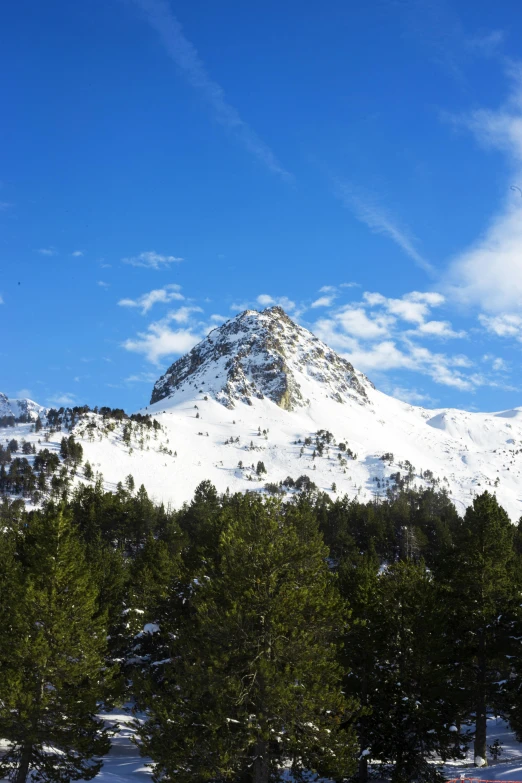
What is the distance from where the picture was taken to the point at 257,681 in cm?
1639

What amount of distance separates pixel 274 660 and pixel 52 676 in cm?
839

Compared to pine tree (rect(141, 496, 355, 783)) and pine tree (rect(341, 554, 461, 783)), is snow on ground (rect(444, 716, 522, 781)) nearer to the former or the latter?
pine tree (rect(341, 554, 461, 783))

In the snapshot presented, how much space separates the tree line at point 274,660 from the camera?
639 inches

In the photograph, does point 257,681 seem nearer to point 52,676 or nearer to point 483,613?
point 52,676

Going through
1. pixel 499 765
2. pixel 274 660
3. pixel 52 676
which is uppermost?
pixel 274 660

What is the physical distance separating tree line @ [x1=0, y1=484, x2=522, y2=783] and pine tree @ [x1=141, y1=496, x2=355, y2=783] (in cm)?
6

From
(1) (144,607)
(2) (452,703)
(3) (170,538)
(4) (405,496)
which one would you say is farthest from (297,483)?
(2) (452,703)

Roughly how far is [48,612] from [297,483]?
178 metres

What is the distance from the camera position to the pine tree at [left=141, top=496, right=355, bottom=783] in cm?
1578

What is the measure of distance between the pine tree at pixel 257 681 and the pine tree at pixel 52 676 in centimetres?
364

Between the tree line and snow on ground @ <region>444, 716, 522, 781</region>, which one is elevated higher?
the tree line

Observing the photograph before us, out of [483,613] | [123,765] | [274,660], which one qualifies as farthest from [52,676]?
[483,613]

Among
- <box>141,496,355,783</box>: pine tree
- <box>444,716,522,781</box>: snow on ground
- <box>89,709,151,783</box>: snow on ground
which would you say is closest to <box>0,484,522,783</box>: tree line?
<box>141,496,355,783</box>: pine tree

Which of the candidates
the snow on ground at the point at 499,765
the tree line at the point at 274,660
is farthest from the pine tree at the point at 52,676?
the snow on ground at the point at 499,765
